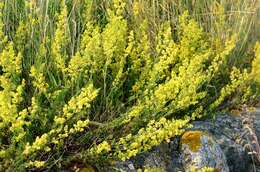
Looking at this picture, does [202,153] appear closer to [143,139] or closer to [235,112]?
[143,139]

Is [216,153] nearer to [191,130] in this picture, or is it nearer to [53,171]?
[191,130]

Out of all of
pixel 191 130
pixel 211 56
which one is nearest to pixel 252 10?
pixel 211 56

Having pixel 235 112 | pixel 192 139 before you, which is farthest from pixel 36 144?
pixel 235 112

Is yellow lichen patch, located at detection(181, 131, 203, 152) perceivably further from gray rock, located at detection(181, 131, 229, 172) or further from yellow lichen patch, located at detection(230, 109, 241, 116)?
yellow lichen patch, located at detection(230, 109, 241, 116)

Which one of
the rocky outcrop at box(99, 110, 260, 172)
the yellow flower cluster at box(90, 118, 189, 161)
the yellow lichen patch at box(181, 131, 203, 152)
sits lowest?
the rocky outcrop at box(99, 110, 260, 172)

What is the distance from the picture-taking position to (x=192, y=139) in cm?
266

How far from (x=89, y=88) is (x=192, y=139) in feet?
2.48

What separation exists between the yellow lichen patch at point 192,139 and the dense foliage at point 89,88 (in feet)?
0.27

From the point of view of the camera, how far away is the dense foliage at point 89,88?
221 cm

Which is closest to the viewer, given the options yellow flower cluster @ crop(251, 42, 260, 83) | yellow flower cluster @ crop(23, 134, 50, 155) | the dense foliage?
yellow flower cluster @ crop(23, 134, 50, 155)

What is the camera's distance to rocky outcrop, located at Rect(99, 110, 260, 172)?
99.8 inches

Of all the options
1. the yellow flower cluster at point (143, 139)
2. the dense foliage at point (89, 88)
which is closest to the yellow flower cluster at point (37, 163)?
the dense foliage at point (89, 88)

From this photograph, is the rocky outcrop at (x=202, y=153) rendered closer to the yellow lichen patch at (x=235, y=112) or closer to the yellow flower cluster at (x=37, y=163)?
the yellow lichen patch at (x=235, y=112)

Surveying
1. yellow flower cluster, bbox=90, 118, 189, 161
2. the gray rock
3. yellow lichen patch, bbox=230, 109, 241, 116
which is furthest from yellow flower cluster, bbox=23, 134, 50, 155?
yellow lichen patch, bbox=230, 109, 241, 116
